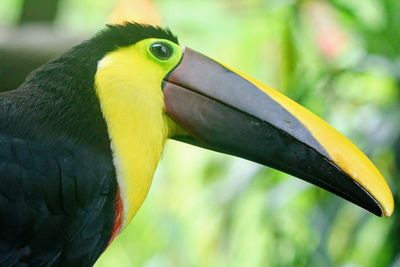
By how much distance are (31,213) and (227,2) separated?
2.67m

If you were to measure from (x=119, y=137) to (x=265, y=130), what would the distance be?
306 mm

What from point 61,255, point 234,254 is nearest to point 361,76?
point 234,254

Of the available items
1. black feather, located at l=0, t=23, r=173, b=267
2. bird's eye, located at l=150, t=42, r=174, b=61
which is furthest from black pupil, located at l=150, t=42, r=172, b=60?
black feather, located at l=0, t=23, r=173, b=267

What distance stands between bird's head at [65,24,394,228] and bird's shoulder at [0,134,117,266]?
0.27 feet

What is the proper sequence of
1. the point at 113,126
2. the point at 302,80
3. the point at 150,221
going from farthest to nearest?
1. the point at 150,221
2. the point at 302,80
3. the point at 113,126

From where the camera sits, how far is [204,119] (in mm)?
2215

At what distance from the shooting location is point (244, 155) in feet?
7.29

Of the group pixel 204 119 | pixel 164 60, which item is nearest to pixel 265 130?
pixel 204 119

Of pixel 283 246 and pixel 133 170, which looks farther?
pixel 283 246

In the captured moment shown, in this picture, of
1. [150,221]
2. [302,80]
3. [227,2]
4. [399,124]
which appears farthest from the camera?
[227,2]

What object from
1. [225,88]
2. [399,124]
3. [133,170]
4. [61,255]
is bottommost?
[61,255]

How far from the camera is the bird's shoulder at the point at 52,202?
199cm

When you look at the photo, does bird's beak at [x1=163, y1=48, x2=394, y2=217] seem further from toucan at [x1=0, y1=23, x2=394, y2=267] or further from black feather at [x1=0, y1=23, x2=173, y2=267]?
black feather at [x1=0, y1=23, x2=173, y2=267]

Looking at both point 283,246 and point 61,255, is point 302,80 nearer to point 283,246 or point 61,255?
point 283,246
